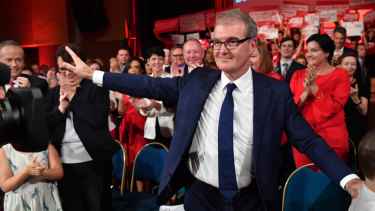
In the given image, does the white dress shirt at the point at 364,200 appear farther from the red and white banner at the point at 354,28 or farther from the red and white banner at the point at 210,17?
the red and white banner at the point at 210,17

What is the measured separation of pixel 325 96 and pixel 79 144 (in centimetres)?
186

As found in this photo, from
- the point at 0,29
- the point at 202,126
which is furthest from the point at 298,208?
the point at 0,29

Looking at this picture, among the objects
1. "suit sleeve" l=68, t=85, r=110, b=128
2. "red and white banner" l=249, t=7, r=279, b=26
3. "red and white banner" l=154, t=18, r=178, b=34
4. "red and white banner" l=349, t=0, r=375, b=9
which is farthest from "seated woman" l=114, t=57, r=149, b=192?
"red and white banner" l=154, t=18, r=178, b=34

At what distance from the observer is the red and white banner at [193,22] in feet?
29.3

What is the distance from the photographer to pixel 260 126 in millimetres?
1511

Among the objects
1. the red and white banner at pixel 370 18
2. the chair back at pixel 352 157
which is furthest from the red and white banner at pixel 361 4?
the chair back at pixel 352 157

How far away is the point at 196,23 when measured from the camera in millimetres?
9055

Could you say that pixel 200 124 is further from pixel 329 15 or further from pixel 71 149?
pixel 329 15

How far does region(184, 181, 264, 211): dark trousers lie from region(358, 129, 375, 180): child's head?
48 centimetres

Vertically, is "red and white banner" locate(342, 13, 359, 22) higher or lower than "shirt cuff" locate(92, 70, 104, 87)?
higher

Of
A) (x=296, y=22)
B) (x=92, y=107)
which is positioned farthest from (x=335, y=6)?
(x=92, y=107)

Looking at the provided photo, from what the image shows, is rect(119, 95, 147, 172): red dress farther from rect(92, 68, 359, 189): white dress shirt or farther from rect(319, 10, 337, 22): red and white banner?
rect(319, 10, 337, 22): red and white banner

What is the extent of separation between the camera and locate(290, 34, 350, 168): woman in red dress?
9.09 ft

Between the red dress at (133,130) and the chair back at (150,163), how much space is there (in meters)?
1.09
